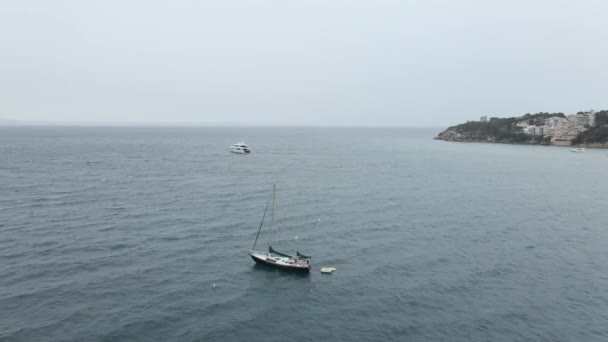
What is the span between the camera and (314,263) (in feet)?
180


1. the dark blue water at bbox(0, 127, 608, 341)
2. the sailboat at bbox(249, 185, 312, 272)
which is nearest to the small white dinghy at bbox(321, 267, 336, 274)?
the dark blue water at bbox(0, 127, 608, 341)

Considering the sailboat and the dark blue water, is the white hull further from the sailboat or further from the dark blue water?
the dark blue water

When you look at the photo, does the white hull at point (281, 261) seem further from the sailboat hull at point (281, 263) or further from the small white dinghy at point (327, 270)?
the small white dinghy at point (327, 270)

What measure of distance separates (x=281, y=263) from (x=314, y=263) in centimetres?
465

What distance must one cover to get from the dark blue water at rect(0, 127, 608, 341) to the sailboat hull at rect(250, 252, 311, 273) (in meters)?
1.32

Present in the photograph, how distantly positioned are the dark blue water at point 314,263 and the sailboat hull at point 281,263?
132cm

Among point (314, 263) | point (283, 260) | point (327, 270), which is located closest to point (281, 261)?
point (283, 260)

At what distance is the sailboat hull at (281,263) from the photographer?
51812mm

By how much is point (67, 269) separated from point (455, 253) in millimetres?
49230

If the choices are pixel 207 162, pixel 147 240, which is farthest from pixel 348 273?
pixel 207 162

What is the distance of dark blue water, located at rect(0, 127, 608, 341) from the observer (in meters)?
39.7

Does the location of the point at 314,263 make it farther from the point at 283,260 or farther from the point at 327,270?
the point at 283,260

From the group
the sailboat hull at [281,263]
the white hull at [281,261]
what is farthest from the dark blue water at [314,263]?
the white hull at [281,261]

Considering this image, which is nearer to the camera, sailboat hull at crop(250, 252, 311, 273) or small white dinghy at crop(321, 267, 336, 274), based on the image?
small white dinghy at crop(321, 267, 336, 274)
